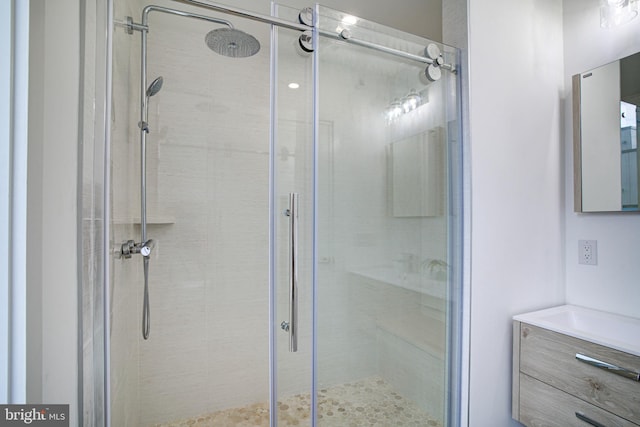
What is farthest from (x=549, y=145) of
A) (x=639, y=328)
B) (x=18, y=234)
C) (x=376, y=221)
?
(x=18, y=234)

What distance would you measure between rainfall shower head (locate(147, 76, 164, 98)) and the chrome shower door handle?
1.12 metres

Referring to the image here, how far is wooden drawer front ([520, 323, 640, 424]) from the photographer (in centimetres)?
101

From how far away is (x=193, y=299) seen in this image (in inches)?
70.6

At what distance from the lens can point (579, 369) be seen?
3.72 feet

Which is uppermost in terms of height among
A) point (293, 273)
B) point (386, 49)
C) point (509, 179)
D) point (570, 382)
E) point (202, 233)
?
point (386, 49)

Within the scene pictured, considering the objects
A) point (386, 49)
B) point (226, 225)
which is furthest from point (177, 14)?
point (226, 225)

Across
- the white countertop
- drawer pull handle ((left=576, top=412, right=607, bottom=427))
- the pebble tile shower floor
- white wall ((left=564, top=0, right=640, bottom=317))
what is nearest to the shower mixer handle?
the pebble tile shower floor

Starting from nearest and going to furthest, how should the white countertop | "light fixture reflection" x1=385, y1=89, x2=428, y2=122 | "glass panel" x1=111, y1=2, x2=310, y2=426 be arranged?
the white countertop, "light fixture reflection" x1=385, y1=89, x2=428, y2=122, "glass panel" x1=111, y1=2, x2=310, y2=426

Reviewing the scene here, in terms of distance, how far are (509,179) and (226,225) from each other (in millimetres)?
1557

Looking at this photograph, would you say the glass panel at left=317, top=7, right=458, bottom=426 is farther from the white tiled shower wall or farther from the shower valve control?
the shower valve control

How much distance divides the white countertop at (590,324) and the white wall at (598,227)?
7cm

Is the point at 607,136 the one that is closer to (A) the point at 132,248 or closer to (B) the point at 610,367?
(B) the point at 610,367

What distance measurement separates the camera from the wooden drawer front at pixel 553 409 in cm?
107

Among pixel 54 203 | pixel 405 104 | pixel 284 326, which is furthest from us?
pixel 405 104
